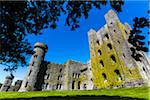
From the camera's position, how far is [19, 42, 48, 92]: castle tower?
5018 centimetres

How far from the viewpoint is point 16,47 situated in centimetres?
1658

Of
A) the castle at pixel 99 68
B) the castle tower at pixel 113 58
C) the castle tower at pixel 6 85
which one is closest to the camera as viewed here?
the castle tower at pixel 113 58

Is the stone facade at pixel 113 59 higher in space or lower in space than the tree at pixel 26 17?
higher

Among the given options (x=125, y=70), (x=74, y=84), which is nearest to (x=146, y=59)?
(x=125, y=70)

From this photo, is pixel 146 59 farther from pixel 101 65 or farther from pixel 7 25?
pixel 7 25

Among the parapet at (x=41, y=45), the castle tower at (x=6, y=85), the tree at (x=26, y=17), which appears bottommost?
the tree at (x=26, y=17)

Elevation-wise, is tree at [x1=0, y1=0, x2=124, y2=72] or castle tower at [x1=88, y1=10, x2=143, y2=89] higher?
castle tower at [x1=88, y1=10, x2=143, y2=89]

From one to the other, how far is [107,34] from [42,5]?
41081mm

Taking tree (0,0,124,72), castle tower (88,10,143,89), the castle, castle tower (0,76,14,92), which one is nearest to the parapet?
the castle

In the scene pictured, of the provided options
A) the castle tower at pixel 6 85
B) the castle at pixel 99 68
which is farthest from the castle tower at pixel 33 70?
the castle tower at pixel 6 85

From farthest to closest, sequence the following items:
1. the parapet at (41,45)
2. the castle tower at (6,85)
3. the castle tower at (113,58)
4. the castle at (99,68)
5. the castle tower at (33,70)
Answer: the parapet at (41,45) < the castle tower at (6,85) < the castle tower at (33,70) < the castle at (99,68) < the castle tower at (113,58)

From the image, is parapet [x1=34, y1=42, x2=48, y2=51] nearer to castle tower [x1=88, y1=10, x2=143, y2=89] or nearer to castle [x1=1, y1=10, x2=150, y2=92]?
castle [x1=1, y1=10, x2=150, y2=92]

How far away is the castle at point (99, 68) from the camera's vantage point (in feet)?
126

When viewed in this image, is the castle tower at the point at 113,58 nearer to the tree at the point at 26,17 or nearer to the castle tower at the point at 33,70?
the castle tower at the point at 33,70
